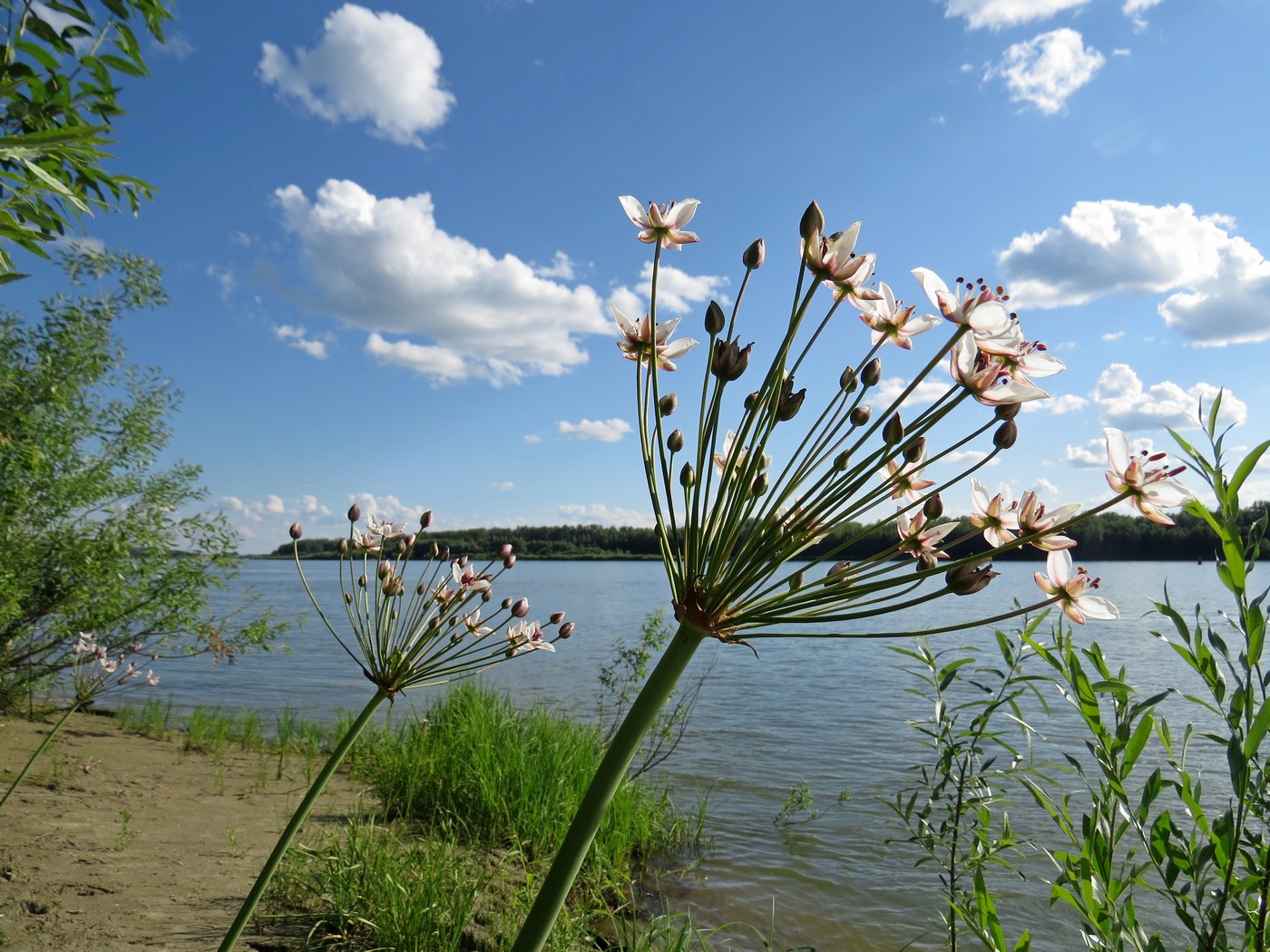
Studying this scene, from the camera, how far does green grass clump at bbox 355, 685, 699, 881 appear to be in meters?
6.38

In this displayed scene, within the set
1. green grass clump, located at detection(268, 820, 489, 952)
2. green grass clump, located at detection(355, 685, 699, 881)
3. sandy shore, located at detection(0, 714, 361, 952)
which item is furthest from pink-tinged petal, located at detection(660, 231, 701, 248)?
green grass clump, located at detection(355, 685, 699, 881)

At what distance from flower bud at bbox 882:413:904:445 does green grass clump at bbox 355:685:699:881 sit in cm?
533

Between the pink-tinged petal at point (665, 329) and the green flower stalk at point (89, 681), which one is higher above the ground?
the pink-tinged petal at point (665, 329)

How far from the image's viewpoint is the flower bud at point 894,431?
1354 millimetres

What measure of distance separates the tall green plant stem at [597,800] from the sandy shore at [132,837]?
3.78m

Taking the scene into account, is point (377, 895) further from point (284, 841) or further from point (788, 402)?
point (788, 402)

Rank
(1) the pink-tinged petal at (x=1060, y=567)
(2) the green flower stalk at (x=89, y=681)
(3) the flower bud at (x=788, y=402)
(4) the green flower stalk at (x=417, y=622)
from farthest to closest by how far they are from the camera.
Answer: (2) the green flower stalk at (x=89, y=681), (4) the green flower stalk at (x=417, y=622), (1) the pink-tinged petal at (x=1060, y=567), (3) the flower bud at (x=788, y=402)

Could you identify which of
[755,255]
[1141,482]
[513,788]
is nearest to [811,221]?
[755,255]

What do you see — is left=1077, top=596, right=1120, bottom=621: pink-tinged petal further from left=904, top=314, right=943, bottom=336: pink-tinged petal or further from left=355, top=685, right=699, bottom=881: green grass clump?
left=355, top=685, right=699, bottom=881: green grass clump

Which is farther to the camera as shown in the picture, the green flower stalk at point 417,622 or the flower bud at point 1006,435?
the green flower stalk at point 417,622

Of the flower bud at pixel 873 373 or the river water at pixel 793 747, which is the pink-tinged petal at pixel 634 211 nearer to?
the flower bud at pixel 873 373

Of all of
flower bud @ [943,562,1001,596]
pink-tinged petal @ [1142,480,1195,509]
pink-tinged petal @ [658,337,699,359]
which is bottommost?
flower bud @ [943,562,1001,596]

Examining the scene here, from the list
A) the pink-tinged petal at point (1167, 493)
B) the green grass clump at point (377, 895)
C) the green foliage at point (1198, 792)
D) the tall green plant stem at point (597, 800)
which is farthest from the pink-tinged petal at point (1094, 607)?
the green grass clump at point (377, 895)

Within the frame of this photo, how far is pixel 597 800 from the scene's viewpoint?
3.89 ft
